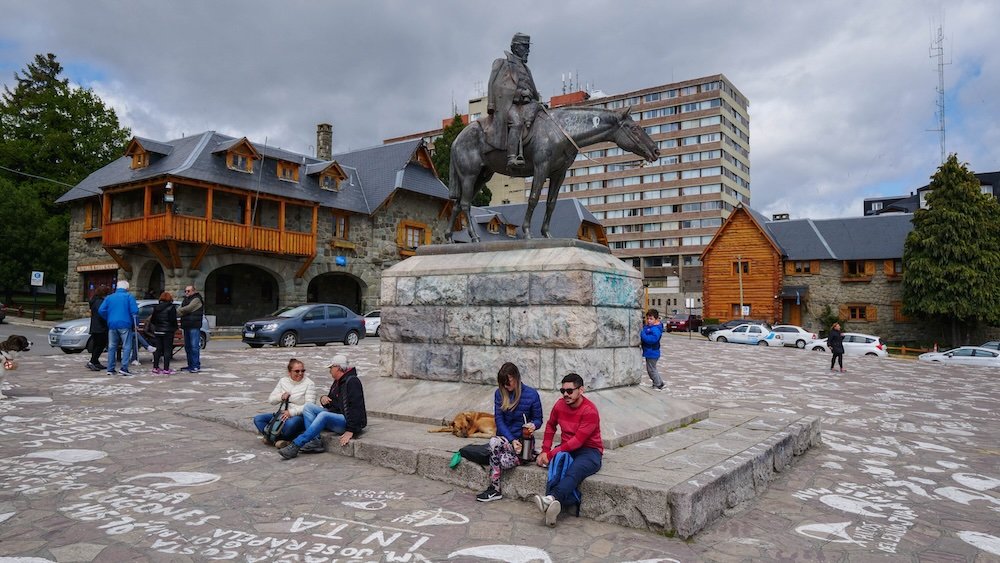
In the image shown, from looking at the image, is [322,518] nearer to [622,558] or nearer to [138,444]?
[622,558]

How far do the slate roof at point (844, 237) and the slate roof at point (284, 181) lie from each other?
86.2ft

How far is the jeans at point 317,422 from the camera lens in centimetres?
627

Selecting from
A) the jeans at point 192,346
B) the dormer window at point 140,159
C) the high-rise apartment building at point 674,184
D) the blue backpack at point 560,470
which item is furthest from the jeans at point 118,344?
the high-rise apartment building at point 674,184

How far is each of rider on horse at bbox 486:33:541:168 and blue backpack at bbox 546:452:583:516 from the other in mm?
3904

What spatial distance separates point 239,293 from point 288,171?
6431mm

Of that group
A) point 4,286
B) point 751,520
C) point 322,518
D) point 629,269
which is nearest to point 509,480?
point 322,518

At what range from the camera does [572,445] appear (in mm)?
4895

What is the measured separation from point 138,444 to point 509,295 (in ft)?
13.5

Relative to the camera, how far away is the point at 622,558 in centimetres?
401

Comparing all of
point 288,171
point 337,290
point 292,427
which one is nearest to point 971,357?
point 292,427

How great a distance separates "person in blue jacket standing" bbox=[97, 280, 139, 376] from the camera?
11.8 metres

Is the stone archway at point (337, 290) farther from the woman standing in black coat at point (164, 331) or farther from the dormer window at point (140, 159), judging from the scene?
the woman standing in black coat at point (164, 331)

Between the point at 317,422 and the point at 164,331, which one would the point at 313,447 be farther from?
the point at 164,331

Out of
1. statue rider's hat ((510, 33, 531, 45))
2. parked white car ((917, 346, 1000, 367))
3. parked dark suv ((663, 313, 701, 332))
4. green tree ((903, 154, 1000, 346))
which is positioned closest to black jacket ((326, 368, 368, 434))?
statue rider's hat ((510, 33, 531, 45))
